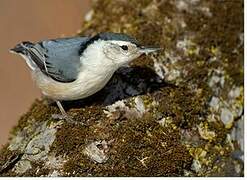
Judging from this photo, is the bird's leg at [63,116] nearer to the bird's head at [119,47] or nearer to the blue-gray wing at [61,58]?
the blue-gray wing at [61,58]

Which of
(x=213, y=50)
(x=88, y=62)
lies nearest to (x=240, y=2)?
(x=213, y=50)

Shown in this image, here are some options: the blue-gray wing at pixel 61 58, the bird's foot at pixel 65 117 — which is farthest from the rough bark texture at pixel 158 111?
the blue-gray wing at pixel 61 58

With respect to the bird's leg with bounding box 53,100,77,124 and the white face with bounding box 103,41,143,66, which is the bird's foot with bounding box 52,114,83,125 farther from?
the white face with bounding box 103,41,143,66

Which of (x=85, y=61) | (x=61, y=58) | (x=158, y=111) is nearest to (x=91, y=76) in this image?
(x=85, y=61)

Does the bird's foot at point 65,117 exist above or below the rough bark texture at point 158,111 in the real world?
above

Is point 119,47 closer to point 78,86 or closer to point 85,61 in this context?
point 85,61

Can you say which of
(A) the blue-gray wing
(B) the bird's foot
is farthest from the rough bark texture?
(A) the blue-gray wing
